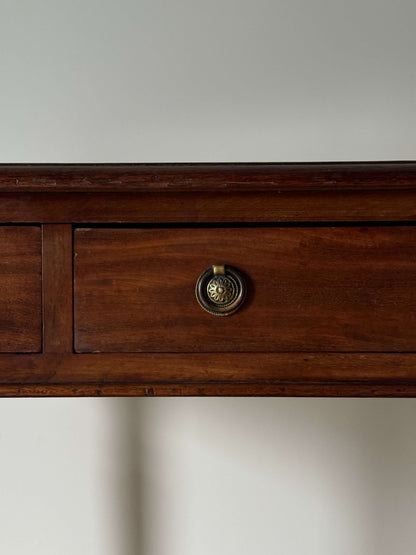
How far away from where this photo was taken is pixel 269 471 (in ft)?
3.18

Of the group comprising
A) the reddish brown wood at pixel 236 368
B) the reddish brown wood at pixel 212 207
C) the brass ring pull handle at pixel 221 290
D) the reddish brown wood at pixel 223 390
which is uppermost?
the reddish brown wood at pixel 212 207

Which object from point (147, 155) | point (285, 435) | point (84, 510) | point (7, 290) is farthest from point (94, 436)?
point (7, 290)

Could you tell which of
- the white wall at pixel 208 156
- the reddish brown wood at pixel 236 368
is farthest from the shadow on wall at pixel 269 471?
the reddish brown wood at pixel 236 368

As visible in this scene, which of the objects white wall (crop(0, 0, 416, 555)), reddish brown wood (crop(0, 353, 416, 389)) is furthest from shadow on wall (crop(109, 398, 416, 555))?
reddish brown wood (crop(0, 353, 416, 389))

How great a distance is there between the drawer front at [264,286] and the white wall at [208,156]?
419 millimetres

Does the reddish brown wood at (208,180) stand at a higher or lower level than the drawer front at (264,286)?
higher

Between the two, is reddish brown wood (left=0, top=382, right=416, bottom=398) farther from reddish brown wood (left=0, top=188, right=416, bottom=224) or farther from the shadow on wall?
the shadow on wall

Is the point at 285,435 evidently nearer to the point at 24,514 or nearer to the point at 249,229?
the point at 24,514

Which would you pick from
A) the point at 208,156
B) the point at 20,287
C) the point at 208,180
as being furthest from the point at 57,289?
the point at 208,156

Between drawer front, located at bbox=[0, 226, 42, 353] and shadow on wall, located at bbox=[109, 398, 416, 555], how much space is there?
0.44 m

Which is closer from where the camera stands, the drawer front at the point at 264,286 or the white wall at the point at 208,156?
the drawer front at the point at 264,286

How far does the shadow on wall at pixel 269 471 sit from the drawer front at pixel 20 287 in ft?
1.45

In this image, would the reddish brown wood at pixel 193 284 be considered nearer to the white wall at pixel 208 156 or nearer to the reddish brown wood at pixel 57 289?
the reddish brown wood at pixel 57 289

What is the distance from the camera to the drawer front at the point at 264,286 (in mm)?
545
